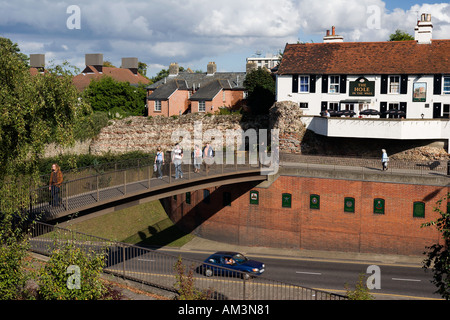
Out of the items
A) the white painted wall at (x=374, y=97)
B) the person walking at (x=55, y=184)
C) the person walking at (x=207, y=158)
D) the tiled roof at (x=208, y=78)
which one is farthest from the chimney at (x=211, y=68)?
the person walking at (x=55, y=184)

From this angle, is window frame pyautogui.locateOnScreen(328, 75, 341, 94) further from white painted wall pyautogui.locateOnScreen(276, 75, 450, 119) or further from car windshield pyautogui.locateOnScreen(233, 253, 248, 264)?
car windshield pyautogui.locateOnScreen(233, 253, 248, 264)

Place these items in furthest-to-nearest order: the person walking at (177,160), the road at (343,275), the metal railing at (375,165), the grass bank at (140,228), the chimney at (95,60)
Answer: the chimney at (95,60)
the grass bank at (140,228)
the metal railing at (375,165)
the person walking at (177,160)
the road at (343,275)

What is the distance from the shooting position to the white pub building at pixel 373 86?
125ft

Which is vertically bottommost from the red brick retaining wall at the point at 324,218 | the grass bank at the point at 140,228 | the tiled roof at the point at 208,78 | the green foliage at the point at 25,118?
the grass bank at the point at 140,228

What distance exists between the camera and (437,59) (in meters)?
40.9

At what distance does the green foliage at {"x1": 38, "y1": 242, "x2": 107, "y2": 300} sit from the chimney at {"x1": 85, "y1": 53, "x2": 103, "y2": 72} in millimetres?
76701

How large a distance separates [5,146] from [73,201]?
6309 millimetres

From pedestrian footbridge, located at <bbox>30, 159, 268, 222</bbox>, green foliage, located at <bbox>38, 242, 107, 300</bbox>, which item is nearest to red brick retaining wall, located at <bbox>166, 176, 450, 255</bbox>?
pedestrian footbridge, located at <bbox>30, 159, 268, 222</bbox>

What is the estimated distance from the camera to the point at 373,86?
138 ft

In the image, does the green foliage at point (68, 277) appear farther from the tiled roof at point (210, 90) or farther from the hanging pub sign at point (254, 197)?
the tiled roof at point (210, 90)

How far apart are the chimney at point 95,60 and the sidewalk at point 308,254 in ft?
186

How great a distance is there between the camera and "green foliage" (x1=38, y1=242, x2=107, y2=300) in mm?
12469
